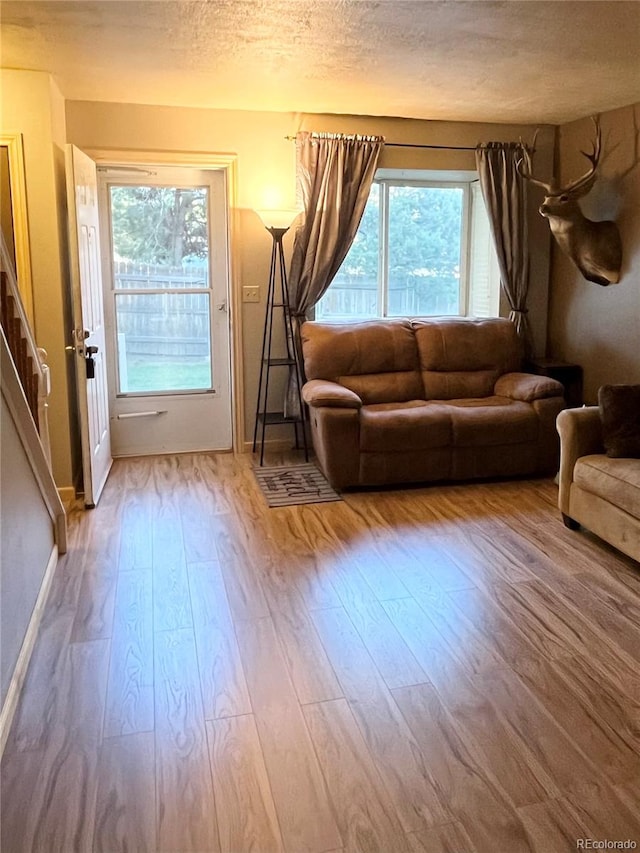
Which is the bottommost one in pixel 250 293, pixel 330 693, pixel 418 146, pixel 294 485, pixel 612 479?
pixel 330 693

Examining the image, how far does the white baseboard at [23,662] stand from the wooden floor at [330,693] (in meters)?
0.04

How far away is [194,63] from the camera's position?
3.50 m

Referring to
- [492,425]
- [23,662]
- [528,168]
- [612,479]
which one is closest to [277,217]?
[528,168]

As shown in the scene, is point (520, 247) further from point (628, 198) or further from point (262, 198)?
point (262, 198)

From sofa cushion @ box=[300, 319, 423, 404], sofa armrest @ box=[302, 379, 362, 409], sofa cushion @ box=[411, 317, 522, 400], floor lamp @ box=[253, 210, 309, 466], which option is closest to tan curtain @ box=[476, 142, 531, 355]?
sofa cushion @ box=[411, 317, 522, 400]

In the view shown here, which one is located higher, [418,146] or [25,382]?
[418,146]

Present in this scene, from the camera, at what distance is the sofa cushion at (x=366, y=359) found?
472cm

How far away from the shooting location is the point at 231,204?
186 inches

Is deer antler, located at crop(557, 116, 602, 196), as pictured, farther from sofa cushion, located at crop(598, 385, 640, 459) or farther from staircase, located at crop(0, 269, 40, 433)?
staircase, located at crop(0, 269, 40, 433)

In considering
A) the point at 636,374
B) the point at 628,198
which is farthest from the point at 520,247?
the point at 636,374

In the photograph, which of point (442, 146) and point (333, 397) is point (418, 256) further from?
point (333, 397)

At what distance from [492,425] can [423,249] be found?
1.69 m

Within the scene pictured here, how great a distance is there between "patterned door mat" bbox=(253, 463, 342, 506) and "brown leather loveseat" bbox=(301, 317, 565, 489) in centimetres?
11

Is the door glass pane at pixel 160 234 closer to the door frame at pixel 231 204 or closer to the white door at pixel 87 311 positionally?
the door frame at pixel 231 204
